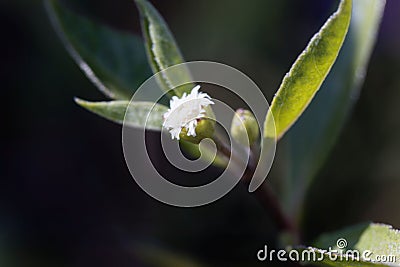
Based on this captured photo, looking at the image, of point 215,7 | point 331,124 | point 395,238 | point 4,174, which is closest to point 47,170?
point 4,174

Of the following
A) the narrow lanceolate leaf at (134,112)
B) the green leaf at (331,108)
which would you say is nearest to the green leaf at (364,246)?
the green leaf at (331,108)

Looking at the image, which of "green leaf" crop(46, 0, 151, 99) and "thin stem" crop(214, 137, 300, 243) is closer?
"thin stem" crop(214, 137, 300, 243)

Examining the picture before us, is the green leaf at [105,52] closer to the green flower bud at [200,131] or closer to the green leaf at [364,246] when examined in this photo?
the green flower bud at [200,131]

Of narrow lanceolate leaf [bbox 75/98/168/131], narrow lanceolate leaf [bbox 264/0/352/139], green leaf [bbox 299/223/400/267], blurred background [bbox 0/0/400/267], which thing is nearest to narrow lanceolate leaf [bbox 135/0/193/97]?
narrow lanceolate leaf [bbox 75/98/168/131]

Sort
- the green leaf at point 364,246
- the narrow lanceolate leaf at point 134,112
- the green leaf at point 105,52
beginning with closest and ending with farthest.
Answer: the green leaf at point 364,246 < the narrow lanceolate leaf at point 134,112 < the green leaf at point 105,52

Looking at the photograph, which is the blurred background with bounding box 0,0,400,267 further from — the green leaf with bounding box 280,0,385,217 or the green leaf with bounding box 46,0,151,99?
the green leaf with bounding box 46,0,151,99

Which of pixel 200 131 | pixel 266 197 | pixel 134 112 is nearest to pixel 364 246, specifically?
pixel 266 197

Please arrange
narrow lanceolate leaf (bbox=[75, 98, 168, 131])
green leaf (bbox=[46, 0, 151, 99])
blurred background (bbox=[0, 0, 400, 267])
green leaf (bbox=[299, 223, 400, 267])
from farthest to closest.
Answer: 1. blurred background (bbox=[0, 0, 400, 267])
2. green leaf (bbox=[46, 0, 151, 99])
3. narrow lanceolate leaf (bbox=[75, 98, 168, 131])
4. green leaf (bbox=[299, 223, 400, 267])
